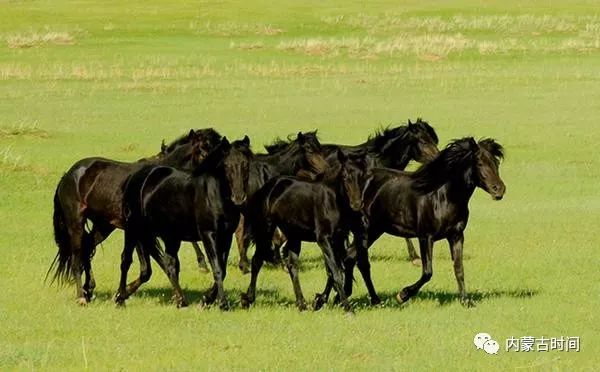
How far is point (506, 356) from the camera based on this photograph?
11148mm

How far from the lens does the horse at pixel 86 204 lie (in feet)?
49.7

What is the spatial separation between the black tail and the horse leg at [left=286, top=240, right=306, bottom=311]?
2955mm

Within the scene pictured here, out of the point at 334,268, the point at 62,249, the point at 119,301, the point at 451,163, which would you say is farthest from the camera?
the point at 62,249

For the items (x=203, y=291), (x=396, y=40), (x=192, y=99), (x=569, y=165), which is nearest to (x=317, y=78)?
(x=192, y=99)

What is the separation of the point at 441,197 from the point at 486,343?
326 centimetres

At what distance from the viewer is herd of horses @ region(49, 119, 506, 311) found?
45.7 ft

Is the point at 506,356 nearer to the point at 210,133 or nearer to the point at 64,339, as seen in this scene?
the point at 64,339

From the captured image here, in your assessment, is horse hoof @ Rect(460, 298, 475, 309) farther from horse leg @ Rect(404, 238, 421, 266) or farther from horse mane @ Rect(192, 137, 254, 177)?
horse leg @ Rect(404, 238, 421, 266)

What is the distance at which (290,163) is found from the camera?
Answer: 16297mm

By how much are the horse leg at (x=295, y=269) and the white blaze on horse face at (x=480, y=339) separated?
8.71ft

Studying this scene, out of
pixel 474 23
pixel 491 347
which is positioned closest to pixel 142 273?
pixel 491 347

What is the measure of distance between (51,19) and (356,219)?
60579mm

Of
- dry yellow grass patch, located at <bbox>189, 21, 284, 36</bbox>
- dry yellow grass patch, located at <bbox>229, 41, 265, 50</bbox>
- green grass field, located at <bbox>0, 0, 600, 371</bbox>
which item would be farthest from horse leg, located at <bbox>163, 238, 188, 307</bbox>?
dry yellow grass patch, located at <bbox>189, 21, 284, 36</bbox>

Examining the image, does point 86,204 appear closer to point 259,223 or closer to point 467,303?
point 259,223
